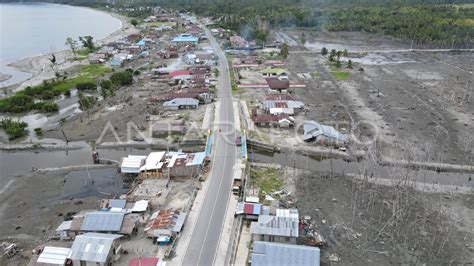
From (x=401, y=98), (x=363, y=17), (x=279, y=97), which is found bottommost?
(x=401, y=98)

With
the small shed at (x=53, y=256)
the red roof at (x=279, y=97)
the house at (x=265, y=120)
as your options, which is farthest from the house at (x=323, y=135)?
the small shed at (x=53, y=256)

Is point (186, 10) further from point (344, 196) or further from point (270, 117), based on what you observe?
point (344, 196)

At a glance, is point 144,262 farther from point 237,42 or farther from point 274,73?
point 237,42

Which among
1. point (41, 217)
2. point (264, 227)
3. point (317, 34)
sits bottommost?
point (41, 217)

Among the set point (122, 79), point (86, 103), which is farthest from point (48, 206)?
point (122, 79)

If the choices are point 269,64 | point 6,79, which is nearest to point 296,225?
point 269,64

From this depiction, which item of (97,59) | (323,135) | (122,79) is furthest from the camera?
(97,59)

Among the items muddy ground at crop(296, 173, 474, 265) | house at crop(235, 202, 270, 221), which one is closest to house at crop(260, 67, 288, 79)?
muddy ground at crop(296, 173, 474, 265)
